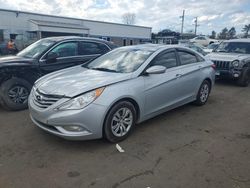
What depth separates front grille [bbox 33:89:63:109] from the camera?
142 inches

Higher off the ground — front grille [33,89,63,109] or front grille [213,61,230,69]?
front grille [213,61,230,69]

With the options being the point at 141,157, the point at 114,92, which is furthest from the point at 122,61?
the point at 141,157

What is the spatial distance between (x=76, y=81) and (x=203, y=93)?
3.49 metres

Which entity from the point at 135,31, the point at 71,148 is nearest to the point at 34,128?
the point at 71,148

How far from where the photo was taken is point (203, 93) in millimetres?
5961

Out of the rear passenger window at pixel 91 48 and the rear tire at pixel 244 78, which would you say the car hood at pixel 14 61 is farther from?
the rear tire at pixel 244 78

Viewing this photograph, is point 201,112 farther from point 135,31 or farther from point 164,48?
point 135,31

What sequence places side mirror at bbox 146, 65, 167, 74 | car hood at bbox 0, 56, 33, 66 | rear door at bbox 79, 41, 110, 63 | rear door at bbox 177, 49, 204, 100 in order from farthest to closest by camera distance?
rear door at bbox 79, 41, 110, 63
car hood at bbox 0, 56, 33, 66
rear door at bbox 177, 49, 204, 100
side mirror at bbox 146, 65, 167, 74

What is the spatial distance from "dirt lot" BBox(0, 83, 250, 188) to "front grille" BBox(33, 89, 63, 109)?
0.68 metres

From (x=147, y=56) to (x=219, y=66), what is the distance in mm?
5093

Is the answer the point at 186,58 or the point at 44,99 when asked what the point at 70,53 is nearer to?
the point at 44,99

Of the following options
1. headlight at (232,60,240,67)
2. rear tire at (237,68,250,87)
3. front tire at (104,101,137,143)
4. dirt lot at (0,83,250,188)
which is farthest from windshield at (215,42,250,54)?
front tire at (104,101,137,143)

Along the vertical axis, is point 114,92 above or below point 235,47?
below

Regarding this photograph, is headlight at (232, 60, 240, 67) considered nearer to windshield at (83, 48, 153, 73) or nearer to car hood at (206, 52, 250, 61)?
car hood at (206, 52, 250, 61)
